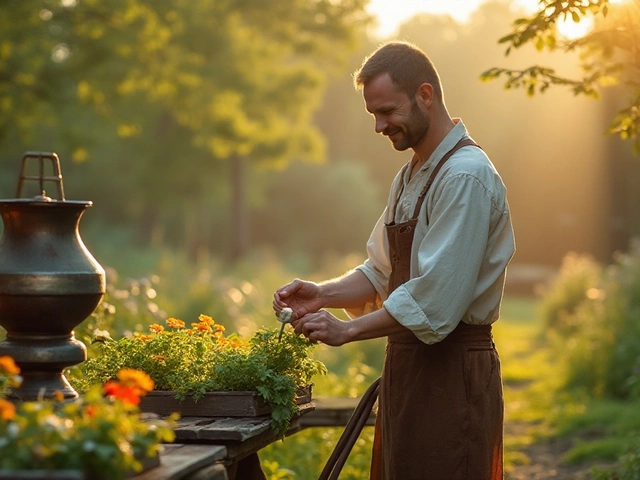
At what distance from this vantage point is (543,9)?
4.77 m

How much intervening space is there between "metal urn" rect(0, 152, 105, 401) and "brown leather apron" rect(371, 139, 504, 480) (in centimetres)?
126

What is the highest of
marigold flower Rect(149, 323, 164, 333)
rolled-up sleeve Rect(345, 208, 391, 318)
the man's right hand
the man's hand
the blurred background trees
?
the blurred background trees

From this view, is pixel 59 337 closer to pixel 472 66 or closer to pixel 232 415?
pixel 232 415

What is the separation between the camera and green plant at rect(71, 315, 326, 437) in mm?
3766

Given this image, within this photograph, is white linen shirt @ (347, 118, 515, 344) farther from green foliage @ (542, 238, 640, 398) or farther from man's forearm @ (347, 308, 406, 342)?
green foliage @ (542, 238, 640, 398)

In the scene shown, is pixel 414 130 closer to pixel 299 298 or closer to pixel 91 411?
pixel 299 298

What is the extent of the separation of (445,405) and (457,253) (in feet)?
2.08

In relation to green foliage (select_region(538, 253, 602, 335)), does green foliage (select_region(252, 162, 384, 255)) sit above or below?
above

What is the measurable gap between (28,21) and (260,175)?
22.2 meters

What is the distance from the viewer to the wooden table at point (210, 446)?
115 inches

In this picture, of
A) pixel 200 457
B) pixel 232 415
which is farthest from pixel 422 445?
pixel 200 457

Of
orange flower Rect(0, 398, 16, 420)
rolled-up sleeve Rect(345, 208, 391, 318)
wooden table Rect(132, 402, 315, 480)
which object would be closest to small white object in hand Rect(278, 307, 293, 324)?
wooden table Rect(132, 402, 315, 480)

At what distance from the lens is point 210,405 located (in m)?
3.75

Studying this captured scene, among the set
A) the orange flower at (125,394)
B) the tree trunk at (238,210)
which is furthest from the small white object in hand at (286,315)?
the tree trunk at (238,210)
